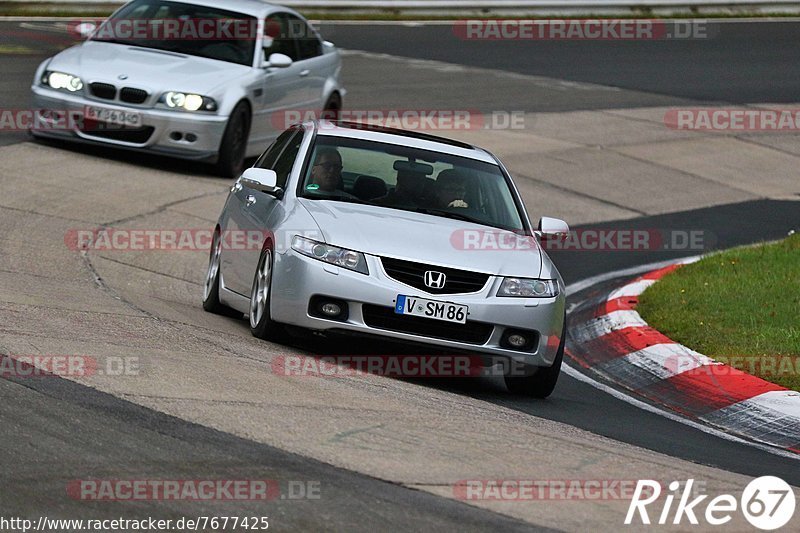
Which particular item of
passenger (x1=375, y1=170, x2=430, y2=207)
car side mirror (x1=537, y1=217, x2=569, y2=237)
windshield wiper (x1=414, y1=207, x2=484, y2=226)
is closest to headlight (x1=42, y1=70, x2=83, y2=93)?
passenger (x1=375, y1=170, x2=430, y2=207)

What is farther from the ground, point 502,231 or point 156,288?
point 502,231

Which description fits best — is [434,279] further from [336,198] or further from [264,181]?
[264,181]

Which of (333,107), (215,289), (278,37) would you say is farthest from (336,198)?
(333,107)

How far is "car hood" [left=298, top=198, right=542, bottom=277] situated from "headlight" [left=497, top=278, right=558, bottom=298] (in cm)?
5

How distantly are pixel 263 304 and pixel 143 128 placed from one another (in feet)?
22.0

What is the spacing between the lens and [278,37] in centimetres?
1689

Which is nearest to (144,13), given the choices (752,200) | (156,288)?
(156,288)

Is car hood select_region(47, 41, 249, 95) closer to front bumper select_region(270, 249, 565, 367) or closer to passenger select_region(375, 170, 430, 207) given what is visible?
passenger select_region(375, 170, 430, 207)

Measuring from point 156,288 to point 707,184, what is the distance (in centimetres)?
926

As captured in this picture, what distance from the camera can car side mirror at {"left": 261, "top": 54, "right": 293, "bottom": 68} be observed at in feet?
53.0

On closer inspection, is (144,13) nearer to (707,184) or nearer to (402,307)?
(707,184)

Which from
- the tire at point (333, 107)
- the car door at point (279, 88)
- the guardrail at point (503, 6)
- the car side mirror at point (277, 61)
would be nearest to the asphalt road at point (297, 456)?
the car door at point (279, 88)

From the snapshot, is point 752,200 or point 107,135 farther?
point 752,200

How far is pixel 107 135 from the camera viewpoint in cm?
1530
